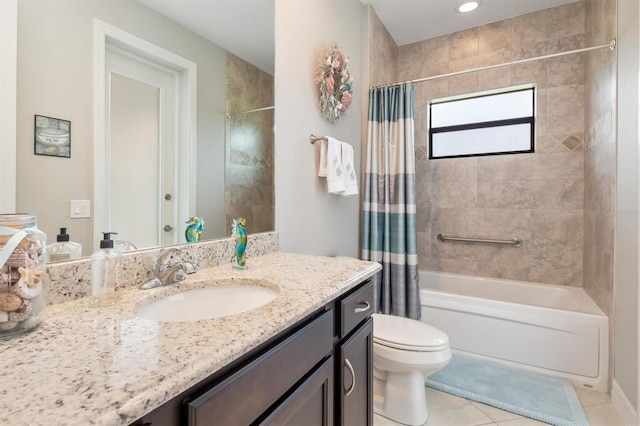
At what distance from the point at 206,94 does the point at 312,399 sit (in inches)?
42.8

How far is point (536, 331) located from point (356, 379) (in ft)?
5.17

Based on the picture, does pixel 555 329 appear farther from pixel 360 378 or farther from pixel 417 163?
pixel 417 163

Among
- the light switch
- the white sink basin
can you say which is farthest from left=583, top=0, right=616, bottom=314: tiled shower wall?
the light switch

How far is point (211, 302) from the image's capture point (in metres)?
0.95

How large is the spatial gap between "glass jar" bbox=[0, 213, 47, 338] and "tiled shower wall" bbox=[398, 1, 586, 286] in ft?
9.53

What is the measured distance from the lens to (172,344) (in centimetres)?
53

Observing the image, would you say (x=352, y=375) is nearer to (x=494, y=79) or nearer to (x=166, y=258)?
(x=166, y=258)

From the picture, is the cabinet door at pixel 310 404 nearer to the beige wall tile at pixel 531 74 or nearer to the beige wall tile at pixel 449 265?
the beige wall tile at pixel 449 265

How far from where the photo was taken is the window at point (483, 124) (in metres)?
2.66

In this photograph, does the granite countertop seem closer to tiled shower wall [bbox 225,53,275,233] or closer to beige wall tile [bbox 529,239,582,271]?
tiled shower wall [bbox 225,53,275,233]

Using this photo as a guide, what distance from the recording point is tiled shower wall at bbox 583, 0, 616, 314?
5.90ft

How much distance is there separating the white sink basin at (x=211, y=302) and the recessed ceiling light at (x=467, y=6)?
2.75 meters

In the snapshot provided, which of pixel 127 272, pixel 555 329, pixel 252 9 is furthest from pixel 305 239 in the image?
pixel 555 329

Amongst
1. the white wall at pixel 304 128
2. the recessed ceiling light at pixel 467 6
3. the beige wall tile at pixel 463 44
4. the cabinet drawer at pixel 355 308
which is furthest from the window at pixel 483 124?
the cabinet drawer at pixel 355 308
